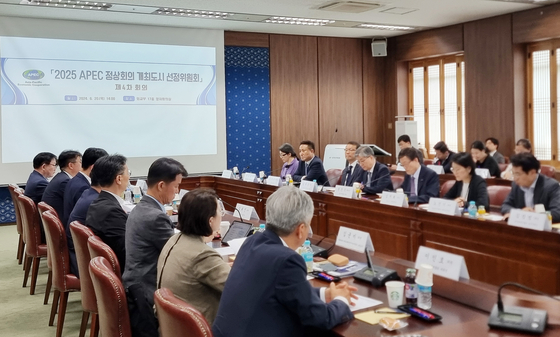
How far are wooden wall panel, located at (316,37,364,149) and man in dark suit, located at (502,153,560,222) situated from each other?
6.09m

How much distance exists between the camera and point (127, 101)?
8656mm

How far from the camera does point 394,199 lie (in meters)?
4.43

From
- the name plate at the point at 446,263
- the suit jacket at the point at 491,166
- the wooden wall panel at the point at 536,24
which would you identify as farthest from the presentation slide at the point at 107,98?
the name plate at the point at 446,263

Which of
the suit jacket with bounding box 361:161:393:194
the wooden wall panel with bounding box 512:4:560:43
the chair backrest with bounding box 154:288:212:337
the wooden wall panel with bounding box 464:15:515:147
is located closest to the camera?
the chair backrest with bounding box 154:288:212:337

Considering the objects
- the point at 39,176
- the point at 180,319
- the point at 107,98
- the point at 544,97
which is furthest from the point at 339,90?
the point at 180,319

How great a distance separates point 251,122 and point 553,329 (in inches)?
323

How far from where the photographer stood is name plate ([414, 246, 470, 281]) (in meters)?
2.18

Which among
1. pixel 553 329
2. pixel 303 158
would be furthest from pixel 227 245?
pixel 303 158

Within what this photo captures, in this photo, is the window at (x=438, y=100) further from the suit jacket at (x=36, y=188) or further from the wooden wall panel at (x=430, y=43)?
the suit jacket at (x=36, y=188)

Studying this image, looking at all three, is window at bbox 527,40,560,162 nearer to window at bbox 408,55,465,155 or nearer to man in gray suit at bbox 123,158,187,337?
window at bbox 408,55,465,155

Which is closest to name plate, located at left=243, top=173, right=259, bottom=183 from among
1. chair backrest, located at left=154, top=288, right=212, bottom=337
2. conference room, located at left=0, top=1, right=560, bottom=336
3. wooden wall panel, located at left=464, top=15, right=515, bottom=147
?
conference room, located at left=0, top=1, right=560, bottom=336

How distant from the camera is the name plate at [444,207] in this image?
3.92 metres

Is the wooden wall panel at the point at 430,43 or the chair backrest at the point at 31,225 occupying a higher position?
the wooden wall panel at the point at 430,43

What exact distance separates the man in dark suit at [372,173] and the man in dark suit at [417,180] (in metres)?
0.26
